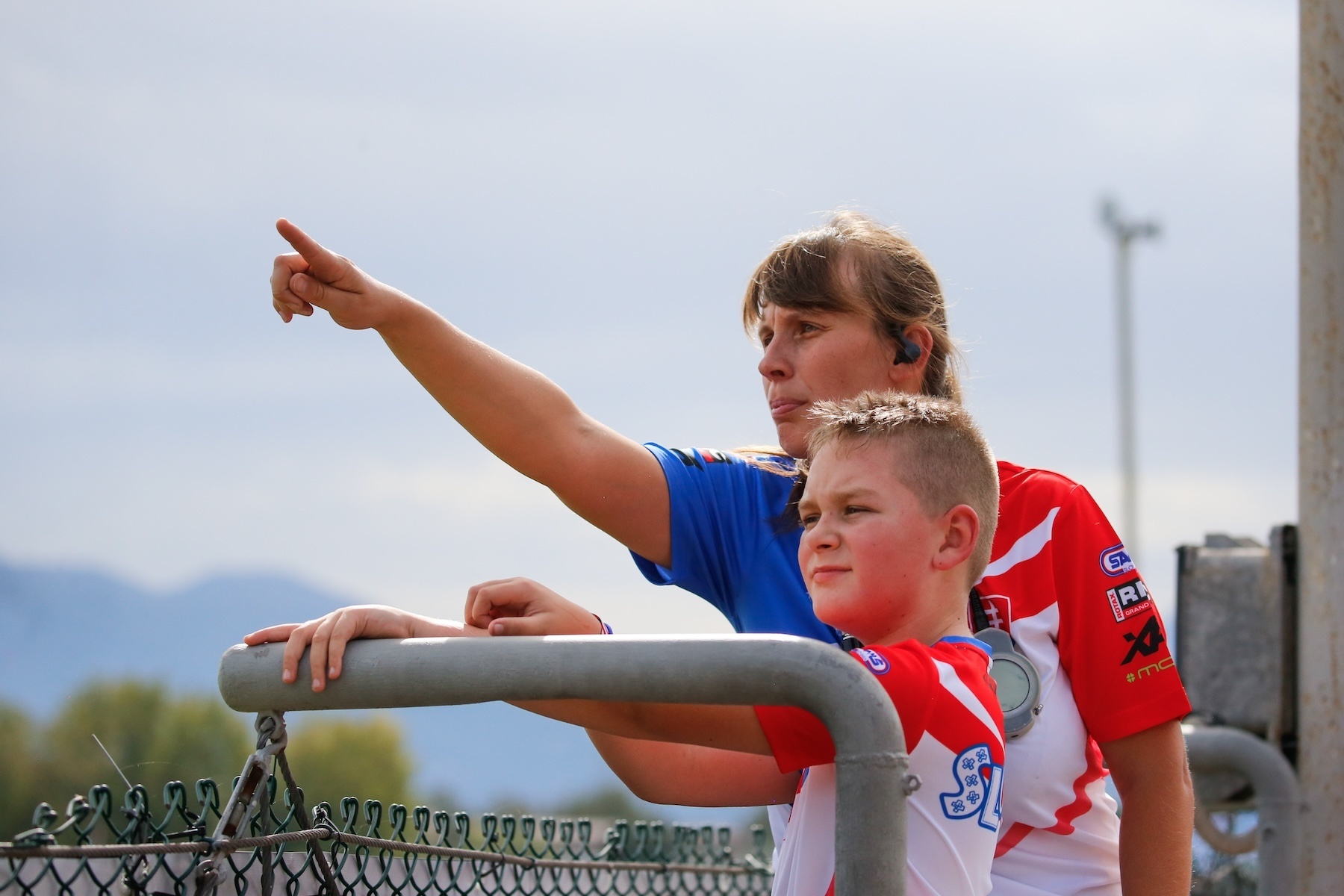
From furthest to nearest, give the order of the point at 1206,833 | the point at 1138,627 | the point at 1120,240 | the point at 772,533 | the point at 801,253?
the point at 1120,240 → the point at 1206,833 → the point at 801,253 → the point at 772,533 → the point at 1138,627

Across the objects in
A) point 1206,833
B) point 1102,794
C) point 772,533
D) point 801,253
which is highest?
point 801,253

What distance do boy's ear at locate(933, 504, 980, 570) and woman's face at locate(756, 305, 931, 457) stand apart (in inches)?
21.6

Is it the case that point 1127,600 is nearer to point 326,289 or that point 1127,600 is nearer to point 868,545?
point 868,545

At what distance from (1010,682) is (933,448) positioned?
0.41m

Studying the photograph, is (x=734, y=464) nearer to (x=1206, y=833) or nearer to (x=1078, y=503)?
(x=1078, y=503)

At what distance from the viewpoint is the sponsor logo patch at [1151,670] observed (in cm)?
212

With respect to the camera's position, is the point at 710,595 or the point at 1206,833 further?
the point at 1206,833

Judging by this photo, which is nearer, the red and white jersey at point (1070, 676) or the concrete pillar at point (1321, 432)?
the red and white jersey at point (1070, 676)

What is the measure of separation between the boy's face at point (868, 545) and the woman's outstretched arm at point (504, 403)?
0.53 metres

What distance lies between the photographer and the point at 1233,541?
487cm

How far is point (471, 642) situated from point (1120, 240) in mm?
29646

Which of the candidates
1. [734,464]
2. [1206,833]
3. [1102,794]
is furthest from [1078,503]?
[1206,833]

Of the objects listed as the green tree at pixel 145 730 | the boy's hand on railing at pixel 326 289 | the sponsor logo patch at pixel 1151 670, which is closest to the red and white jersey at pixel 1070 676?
the sponsor logo patch at pixel 1151 670

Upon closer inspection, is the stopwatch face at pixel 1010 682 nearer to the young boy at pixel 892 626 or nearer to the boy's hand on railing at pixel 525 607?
the young boy at pixel 892 626
